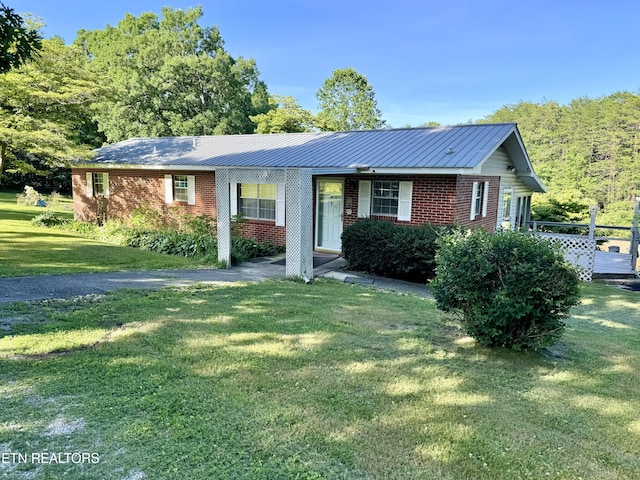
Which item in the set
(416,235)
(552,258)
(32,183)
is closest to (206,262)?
(416,235)

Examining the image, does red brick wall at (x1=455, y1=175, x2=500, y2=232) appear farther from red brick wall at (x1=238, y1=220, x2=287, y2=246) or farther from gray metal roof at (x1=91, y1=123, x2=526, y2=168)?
red brick wall at (x1=238, y1=220, x2=287, y2=246)

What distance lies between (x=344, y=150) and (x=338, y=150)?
0.66ft

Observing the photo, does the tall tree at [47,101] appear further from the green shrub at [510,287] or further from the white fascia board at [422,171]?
the green shrub at [510,287]

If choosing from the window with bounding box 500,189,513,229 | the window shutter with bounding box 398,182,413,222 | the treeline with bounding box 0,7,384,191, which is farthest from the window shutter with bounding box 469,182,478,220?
the treeline with bounding box 0,7,384,191

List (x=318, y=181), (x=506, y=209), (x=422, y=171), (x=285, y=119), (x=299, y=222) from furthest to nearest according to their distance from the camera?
1. (x=285, y=119)
2. (x=506, y=209)
3. (x=318, y=181)
4. (x=422, y=171)
5. (x=299, y=222)

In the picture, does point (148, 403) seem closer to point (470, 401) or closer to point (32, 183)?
point (470, 401)

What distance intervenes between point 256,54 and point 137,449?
39025 millimetres

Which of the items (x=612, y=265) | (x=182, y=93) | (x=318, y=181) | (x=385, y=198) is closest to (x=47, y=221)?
(x=318, y=181)

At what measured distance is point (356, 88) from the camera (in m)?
38.0

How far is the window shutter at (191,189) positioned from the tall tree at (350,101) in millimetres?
24200

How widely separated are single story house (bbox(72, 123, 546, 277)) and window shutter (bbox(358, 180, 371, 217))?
0.03 m

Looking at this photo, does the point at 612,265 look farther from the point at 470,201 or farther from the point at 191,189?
the point at 191,189

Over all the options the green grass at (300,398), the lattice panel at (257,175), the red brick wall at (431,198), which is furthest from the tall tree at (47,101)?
the red brick wall at (431,198)

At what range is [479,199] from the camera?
13.0 meters
